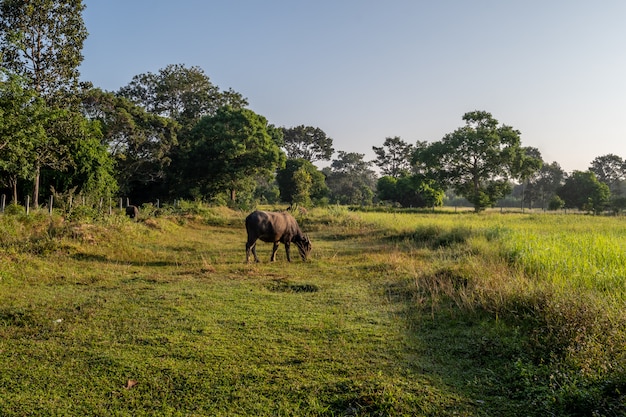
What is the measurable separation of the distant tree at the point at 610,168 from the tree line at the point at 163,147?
1699cm

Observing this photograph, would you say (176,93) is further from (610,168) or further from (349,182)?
(610,168)

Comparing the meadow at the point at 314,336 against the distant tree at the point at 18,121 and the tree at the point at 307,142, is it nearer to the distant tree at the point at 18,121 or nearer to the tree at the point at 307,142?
the distant tree at the point at 18,121

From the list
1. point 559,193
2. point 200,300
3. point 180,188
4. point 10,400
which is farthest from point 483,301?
point 559,193

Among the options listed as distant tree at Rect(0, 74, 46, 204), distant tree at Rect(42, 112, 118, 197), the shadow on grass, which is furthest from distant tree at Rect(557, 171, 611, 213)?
distant tree at Rect(0, 74, 46, 204)

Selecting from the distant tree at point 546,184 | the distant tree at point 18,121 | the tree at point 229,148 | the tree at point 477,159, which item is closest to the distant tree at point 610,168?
the distant tree at point 546,184

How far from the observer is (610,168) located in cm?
6319

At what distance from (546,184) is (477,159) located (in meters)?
30.9

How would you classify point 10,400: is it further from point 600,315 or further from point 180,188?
point 180,188

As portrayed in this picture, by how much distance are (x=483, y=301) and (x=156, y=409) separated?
4676mm

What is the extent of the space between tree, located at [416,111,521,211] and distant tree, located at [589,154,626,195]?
3308cm

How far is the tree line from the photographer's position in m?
16.6

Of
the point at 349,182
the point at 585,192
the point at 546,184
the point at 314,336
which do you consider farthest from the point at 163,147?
the point at 546,184

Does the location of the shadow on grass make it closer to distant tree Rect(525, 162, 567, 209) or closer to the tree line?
the tree line

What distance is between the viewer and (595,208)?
152 ft
